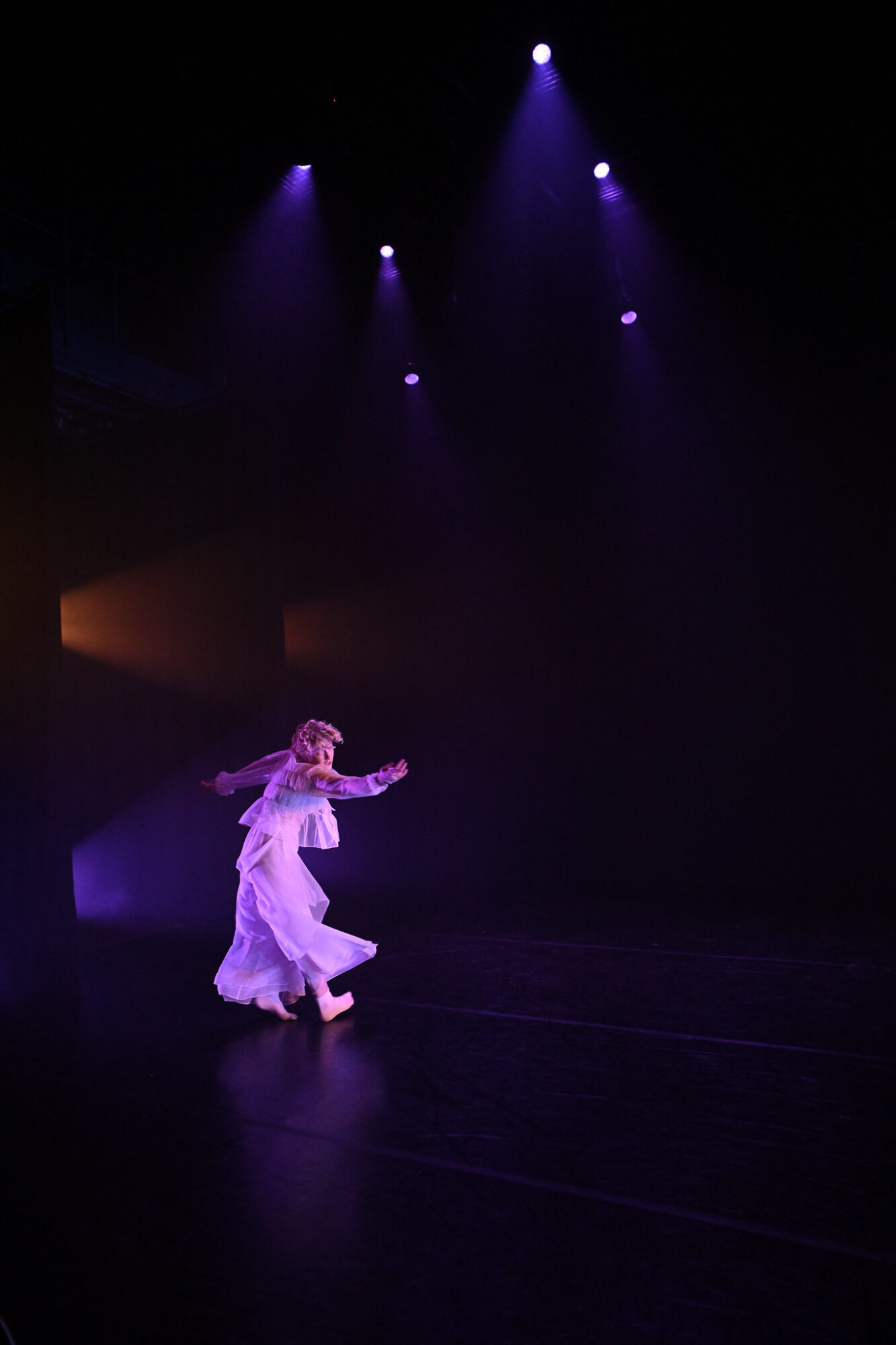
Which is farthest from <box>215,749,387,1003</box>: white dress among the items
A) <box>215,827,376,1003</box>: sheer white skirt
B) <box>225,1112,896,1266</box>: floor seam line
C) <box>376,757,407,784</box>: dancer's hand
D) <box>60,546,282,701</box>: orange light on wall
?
<box>60,546,282,701</box>: orange light on wall

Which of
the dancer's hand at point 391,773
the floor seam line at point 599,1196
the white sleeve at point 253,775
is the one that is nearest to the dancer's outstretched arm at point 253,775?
the white sleeve at point 253,775

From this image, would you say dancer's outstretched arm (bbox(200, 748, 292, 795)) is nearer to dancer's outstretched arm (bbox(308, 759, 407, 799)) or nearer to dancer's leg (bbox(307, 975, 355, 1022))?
dancer's outstretched arm (bbox(308, 759, 407, 799))

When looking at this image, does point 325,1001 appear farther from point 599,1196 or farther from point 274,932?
point 599,1196

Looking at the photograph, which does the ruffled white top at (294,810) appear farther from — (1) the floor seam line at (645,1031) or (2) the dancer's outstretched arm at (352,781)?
(1) the floor seam line at (645,1031)

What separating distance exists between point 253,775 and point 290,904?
0.83 m

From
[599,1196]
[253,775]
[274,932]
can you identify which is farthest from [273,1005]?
[599,1196]

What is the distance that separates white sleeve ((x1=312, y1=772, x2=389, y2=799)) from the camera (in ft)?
11.8

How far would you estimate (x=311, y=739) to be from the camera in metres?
4.13

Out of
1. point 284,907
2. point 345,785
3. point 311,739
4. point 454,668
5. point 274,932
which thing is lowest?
point 274,932

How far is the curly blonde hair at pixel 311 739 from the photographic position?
4.11 metres

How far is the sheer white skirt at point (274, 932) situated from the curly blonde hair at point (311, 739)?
0.50 m

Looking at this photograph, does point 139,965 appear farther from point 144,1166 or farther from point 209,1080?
point 144,1166

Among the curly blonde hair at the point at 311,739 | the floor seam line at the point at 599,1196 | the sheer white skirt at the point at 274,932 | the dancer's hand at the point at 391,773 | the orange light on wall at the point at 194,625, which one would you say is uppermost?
the orange light on wall at the point at 194,625

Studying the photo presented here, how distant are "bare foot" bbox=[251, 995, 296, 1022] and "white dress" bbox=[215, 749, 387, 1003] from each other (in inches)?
1.6
